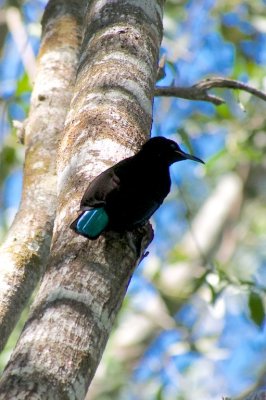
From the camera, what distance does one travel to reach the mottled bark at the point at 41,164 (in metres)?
3.61

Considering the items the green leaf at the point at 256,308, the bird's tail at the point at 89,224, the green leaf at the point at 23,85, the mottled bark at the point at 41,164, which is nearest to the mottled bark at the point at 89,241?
the bird's tail at the point at 89,224

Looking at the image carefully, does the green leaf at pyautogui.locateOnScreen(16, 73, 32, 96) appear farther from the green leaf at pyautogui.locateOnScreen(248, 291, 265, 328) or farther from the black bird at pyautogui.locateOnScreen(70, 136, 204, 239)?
the black bird at pyautogui.locateOnScreen(70, 136, 204, 239)

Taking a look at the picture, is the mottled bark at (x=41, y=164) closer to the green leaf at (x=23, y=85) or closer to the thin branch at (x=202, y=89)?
the thin branch at (x=202, y=89)

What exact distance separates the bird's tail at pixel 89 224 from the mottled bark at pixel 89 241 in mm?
24

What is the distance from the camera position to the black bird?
104 inches

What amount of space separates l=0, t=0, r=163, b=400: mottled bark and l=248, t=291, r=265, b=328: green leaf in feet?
6.60

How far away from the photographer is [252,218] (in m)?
12.1

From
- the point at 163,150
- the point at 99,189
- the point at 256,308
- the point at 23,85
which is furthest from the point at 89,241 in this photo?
the point at 23,85

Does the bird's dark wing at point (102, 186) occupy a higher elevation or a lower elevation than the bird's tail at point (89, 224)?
higher

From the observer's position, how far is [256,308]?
4938 millimetres

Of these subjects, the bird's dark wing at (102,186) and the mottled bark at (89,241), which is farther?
the bird's dark wing at (102,186)

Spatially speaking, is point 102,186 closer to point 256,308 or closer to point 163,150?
point 163,150

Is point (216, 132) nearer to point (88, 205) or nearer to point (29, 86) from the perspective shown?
point (29, 86)

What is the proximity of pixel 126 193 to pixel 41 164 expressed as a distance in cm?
124
